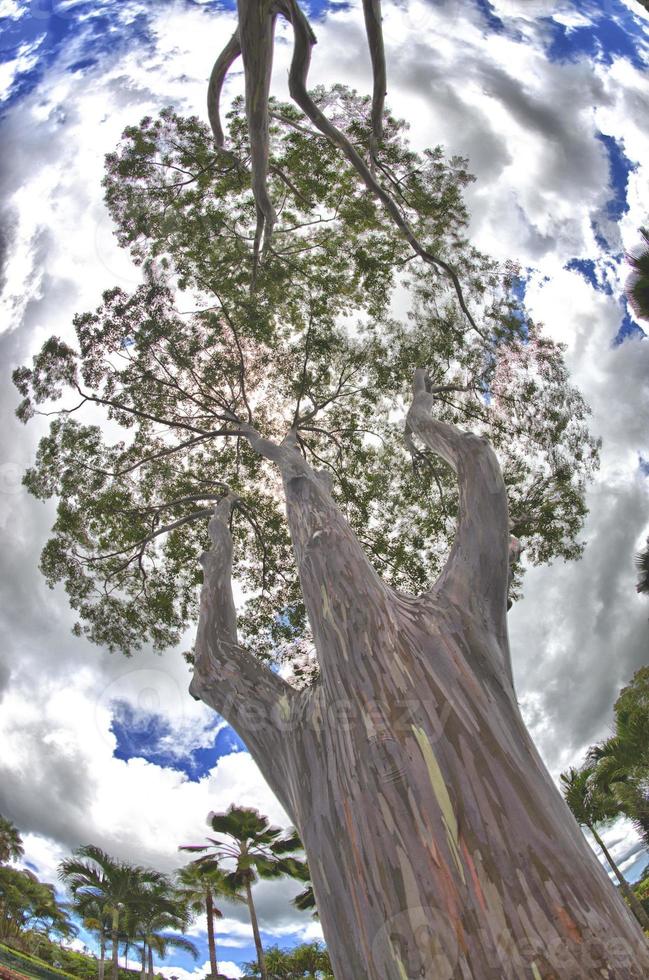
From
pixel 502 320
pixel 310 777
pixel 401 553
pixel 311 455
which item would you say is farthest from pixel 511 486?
pixel 310 777

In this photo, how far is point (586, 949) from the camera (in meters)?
1.11

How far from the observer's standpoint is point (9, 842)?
2123 cm

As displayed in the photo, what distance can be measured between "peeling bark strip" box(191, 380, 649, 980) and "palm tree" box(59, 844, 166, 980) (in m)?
16.2

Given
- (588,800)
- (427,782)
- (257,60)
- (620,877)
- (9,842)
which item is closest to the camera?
(427,782)

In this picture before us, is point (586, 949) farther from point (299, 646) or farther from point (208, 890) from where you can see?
point (208, 890)

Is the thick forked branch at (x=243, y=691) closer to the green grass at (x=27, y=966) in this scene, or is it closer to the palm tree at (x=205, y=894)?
the palm tree at (x=205, y=894)

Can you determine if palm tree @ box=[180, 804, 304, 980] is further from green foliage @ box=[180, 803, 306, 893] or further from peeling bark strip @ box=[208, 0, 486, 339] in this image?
peeling bark strip @ box=[208, 0, 486, 339]

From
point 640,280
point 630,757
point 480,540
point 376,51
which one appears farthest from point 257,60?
point 630,757

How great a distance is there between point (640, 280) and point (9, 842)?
2884 centimetres

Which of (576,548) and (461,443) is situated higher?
(576,548)

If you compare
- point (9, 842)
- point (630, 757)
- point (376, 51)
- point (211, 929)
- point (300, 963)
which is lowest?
point (630, 757)

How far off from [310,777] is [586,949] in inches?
34.6

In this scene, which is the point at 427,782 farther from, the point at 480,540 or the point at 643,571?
the point at 643,571

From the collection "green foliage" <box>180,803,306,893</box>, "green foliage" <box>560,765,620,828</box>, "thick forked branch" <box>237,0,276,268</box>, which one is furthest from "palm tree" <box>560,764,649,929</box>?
"thick forked branch" <box>237,0,276,268</box>
